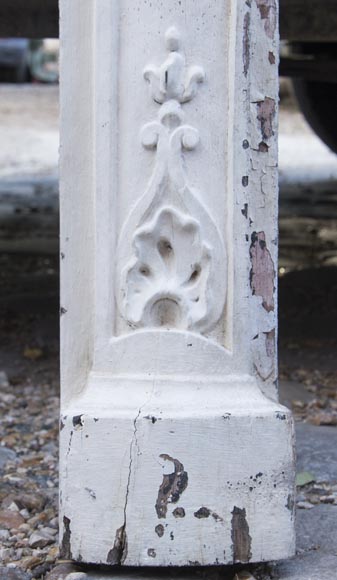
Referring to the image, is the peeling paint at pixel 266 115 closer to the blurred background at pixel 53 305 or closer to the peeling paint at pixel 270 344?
the peeling paint at pixel 270 344

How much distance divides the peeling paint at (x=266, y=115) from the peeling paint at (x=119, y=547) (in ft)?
2.59

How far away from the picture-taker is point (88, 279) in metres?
1.96

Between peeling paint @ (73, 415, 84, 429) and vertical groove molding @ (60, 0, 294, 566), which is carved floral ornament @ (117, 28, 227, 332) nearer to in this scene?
vertical groove molding @ (60, 0, 294, 566)

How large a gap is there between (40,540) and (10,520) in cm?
14

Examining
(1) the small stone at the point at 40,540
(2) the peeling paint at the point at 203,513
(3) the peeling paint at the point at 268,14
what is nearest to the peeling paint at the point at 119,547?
(2) the peeling paint at the point at 203,513

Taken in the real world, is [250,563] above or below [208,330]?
below

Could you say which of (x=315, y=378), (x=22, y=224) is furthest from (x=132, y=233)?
(x=22, y=224)

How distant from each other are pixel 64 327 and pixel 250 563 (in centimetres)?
58

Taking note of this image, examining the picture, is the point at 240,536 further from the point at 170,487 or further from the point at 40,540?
the point at 40,540

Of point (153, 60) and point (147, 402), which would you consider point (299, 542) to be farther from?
point (153, 60)

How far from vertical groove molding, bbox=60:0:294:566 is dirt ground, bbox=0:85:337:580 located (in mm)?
197

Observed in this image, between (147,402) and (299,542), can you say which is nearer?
(147,402)

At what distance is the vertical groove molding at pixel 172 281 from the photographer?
188 cm

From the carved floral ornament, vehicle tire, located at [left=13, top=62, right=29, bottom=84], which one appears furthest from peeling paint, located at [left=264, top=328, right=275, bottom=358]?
vehicle tire, located at [left=13, top=62, right=29, bottom=84]
